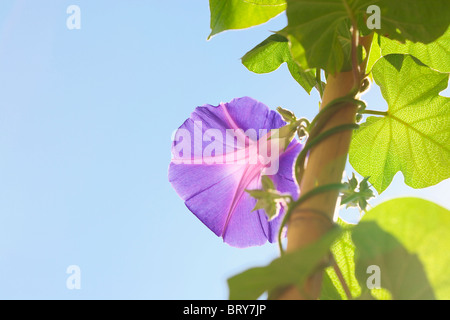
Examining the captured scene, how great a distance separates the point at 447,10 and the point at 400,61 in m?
0.20

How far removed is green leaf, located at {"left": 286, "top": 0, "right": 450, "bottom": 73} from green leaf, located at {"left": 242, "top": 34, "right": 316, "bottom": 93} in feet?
0.88

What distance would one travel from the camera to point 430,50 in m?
0.83

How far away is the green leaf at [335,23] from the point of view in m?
0.55

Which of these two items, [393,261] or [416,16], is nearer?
[393,261]

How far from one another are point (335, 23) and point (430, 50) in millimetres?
348

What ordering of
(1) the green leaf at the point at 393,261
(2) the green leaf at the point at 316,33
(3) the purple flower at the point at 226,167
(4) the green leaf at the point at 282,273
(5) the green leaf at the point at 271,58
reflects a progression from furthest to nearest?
(5) the green leaf at the point at 271,58 < (3) the purple flower at the point at 226,167 < (2) the green leaf at the point at 316,33 < (1) the green leaf at the point at 393,261 < (4) the green leaf at the point at 282,273

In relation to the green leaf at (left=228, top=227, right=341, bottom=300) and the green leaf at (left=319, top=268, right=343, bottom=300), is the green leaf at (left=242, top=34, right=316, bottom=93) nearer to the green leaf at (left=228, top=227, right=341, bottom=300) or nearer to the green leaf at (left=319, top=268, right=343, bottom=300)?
the green leaf at (left=319, top=268, right=343, bottom=300)

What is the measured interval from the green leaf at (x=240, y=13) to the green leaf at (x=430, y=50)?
0.22 meters

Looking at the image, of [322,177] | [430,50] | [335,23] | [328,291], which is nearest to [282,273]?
[322,177]

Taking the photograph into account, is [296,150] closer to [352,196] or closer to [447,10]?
[352,196]

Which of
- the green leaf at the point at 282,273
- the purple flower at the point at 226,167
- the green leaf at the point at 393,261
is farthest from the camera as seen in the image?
the purple flower at the point at 226,167

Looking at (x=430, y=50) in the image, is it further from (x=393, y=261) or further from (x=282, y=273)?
(x=282, y=273)

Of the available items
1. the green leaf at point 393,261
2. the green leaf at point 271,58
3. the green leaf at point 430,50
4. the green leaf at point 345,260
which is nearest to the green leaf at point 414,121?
the green leaf at point 430,50

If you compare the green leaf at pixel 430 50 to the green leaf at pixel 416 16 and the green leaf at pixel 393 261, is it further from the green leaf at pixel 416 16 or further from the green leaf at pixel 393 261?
the green leaf at pixel 393 261
